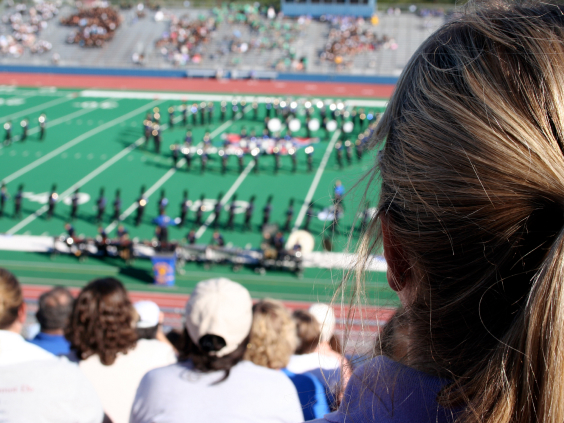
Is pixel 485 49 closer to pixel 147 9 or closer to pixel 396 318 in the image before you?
pixel 396 318

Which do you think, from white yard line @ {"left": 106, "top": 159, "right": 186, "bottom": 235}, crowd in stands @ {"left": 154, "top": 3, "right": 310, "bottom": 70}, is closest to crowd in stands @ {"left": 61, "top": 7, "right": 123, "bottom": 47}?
crowd in stands @ {"left": 154, "top": 3, "right": 310, "bottom": 70}

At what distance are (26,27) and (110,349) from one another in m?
43.5

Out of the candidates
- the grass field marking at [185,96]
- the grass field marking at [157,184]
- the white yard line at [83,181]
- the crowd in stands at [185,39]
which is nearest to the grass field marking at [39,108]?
the grass field marking at [185,96]

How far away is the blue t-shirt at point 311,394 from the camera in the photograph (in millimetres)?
2408

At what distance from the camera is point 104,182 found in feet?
58.4

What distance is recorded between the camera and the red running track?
2984 cm

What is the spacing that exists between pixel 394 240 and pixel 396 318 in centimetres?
16

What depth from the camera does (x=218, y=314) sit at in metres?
2.09

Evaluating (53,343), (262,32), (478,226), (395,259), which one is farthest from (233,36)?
(478,226)

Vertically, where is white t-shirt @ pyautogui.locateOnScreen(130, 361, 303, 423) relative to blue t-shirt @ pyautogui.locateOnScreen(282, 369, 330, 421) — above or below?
above

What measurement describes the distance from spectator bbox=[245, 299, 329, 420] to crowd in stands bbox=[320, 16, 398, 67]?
32.1 m

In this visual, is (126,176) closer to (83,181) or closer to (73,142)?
(83,181)

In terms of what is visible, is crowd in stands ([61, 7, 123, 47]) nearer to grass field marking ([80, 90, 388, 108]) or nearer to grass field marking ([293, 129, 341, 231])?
grass field marking ([80, 90, 388, 108])

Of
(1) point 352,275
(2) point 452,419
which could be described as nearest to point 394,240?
(1) point 352,275
